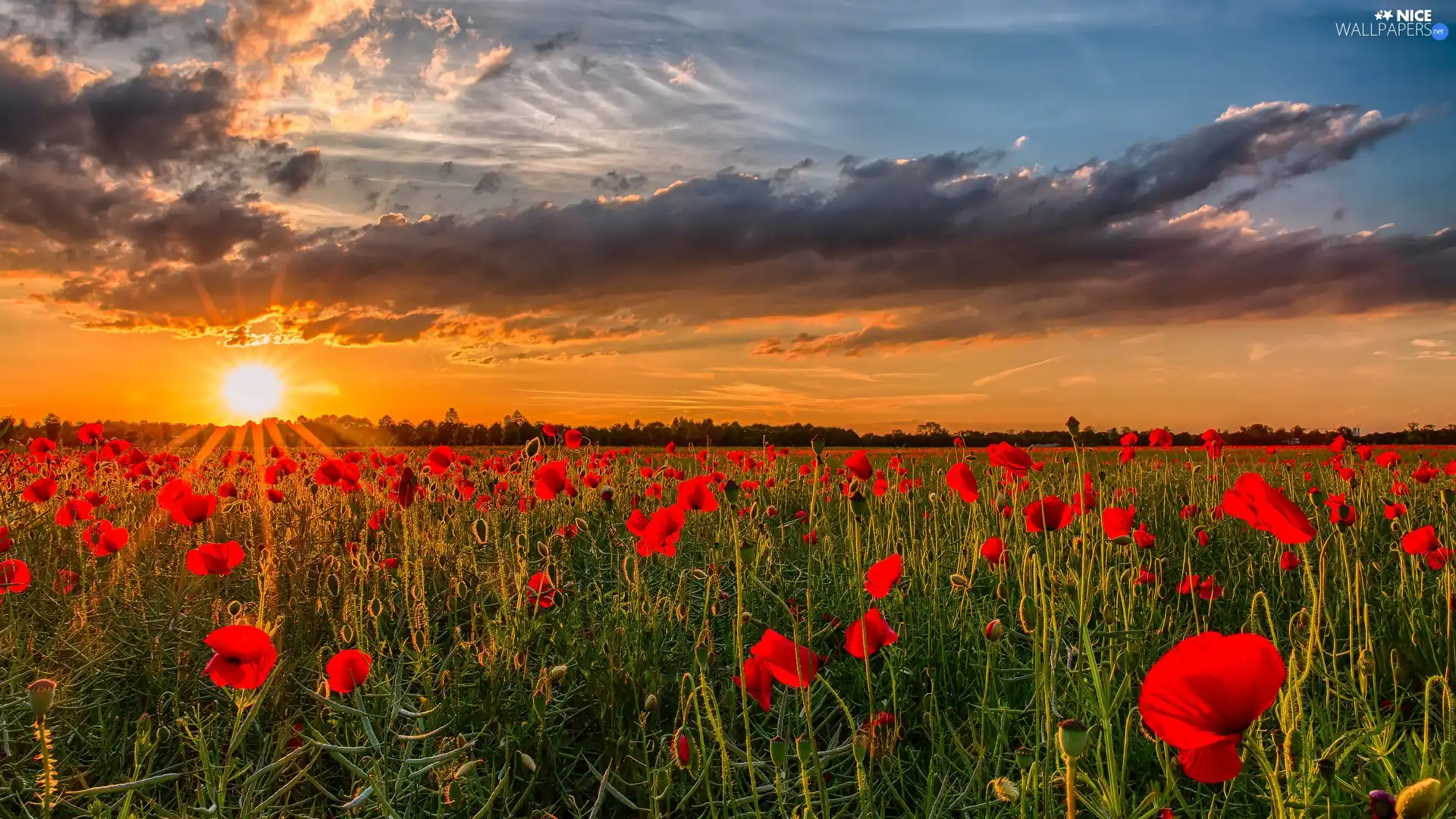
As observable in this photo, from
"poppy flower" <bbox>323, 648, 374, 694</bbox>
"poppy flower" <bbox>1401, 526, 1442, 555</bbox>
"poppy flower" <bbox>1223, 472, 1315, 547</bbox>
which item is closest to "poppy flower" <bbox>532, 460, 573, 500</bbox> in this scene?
"poppy flower" <bbox>323, 648, 374, 694</bbox>

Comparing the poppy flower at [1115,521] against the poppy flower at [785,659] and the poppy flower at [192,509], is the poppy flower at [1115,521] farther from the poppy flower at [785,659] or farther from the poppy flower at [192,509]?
the poppy flower at [192,509]

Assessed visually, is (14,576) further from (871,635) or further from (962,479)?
(962,479)

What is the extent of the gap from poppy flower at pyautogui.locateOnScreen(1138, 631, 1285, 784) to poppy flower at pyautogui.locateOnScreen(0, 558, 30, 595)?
13.1ft

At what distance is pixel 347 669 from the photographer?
2381 mm

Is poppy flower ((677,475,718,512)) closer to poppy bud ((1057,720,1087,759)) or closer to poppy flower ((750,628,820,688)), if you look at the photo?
poppy flower ((750,628,820,688))

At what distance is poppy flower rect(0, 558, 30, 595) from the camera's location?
11.4ft

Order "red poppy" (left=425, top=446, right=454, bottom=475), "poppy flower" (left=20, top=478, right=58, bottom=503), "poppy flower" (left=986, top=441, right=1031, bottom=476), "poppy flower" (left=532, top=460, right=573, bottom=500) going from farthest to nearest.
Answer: "red poppy" (left=425, top=446, right=454, bottom=475)
"poppy flower" (left=20, top=478, right=58, bottom=503)
"poppy flower" (left=532, top=460, right=573, bottom=500)
"poppy flower" (left=986, top=441, right=1031, bottom=476)

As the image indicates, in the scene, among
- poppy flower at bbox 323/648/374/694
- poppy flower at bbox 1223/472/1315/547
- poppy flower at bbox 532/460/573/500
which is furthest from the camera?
poppy flower at bbox 532/460/573/500

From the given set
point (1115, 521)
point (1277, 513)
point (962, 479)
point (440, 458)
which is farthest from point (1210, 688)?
point (440, 458)

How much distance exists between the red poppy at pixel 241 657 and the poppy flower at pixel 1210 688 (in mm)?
1728

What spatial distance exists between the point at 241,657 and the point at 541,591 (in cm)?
157

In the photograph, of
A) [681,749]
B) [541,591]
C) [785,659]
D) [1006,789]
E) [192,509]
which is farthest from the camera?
[192,509]

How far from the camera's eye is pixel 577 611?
12.6 feet

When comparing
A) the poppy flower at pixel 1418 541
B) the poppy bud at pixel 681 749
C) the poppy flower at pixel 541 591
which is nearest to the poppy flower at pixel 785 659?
the poppy bud at pixel 681 749
